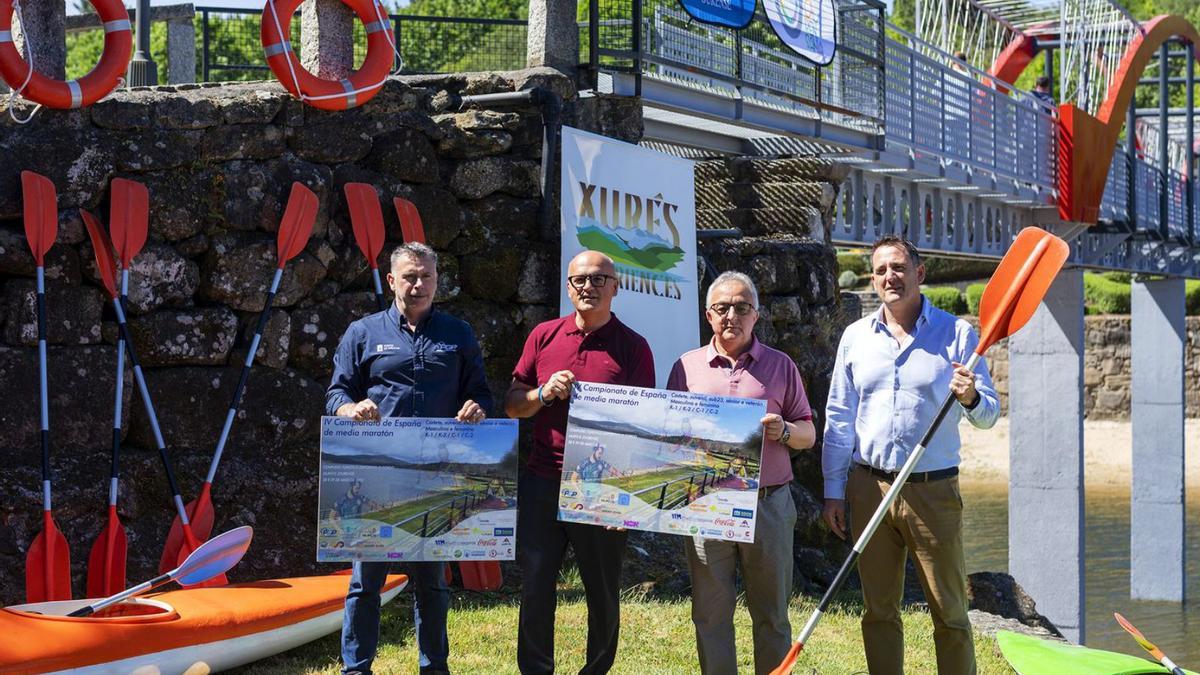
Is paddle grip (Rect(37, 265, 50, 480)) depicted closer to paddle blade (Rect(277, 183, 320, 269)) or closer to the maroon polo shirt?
paddle blade (Rect(277, 183, 320, 269))

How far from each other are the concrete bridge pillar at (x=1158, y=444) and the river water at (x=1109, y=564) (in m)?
0.44

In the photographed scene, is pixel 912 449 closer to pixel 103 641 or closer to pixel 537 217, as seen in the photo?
pixel 103 641

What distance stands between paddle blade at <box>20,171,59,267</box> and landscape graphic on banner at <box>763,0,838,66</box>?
5.03m

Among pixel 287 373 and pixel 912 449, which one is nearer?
pixel 912 449

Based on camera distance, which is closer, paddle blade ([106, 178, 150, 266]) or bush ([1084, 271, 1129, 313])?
paddle blade ([106, 178, 150, 266])

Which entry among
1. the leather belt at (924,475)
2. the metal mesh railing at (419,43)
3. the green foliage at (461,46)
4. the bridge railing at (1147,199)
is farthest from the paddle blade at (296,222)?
the bridge railing at (1147,199)

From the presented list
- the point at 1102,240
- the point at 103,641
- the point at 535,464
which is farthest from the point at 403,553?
the point at 1102,240

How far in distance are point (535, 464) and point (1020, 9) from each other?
16509 mm

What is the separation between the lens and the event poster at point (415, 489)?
15.4 feet

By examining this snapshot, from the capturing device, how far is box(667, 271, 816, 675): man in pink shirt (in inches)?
179

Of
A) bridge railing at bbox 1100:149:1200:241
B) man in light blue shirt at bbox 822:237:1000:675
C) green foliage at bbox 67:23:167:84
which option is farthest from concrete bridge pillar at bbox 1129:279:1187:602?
green foliage at bbox 67:23:167:84

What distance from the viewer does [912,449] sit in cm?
463

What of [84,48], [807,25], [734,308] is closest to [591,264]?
[734,308]

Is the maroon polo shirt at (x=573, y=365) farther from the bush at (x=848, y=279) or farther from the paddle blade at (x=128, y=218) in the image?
the bush at (x=848, y=279)
